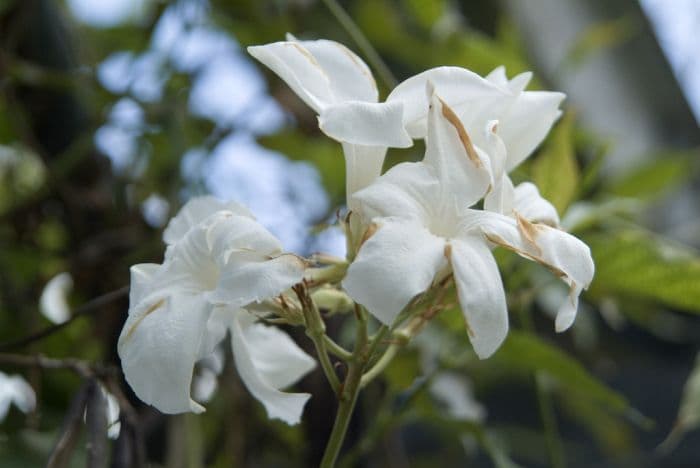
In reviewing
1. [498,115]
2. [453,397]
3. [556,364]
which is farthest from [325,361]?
[453,397]

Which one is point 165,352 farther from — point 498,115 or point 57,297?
point 57,297

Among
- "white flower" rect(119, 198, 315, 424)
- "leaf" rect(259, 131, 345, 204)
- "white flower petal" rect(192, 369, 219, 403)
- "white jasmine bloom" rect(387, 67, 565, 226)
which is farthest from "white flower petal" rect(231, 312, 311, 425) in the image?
"leaf" rect(259, 131, 345, 204)

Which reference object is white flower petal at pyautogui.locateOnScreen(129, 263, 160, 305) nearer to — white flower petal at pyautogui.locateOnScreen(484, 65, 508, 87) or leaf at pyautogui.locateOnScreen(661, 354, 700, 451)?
white flower petal at pyautogui.locateOnScreen(484, 65, 508, 87)

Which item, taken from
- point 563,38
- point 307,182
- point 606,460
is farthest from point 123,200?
point 563,38

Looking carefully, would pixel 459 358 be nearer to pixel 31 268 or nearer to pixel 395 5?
pixel 31 268

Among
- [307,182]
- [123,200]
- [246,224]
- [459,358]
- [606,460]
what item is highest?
[246,224]

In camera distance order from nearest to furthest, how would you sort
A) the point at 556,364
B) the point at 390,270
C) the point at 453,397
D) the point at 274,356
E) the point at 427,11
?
the point at 390,270
the point at 274,356
the point at 556,364
the point at 453,397
the point at 427,11
